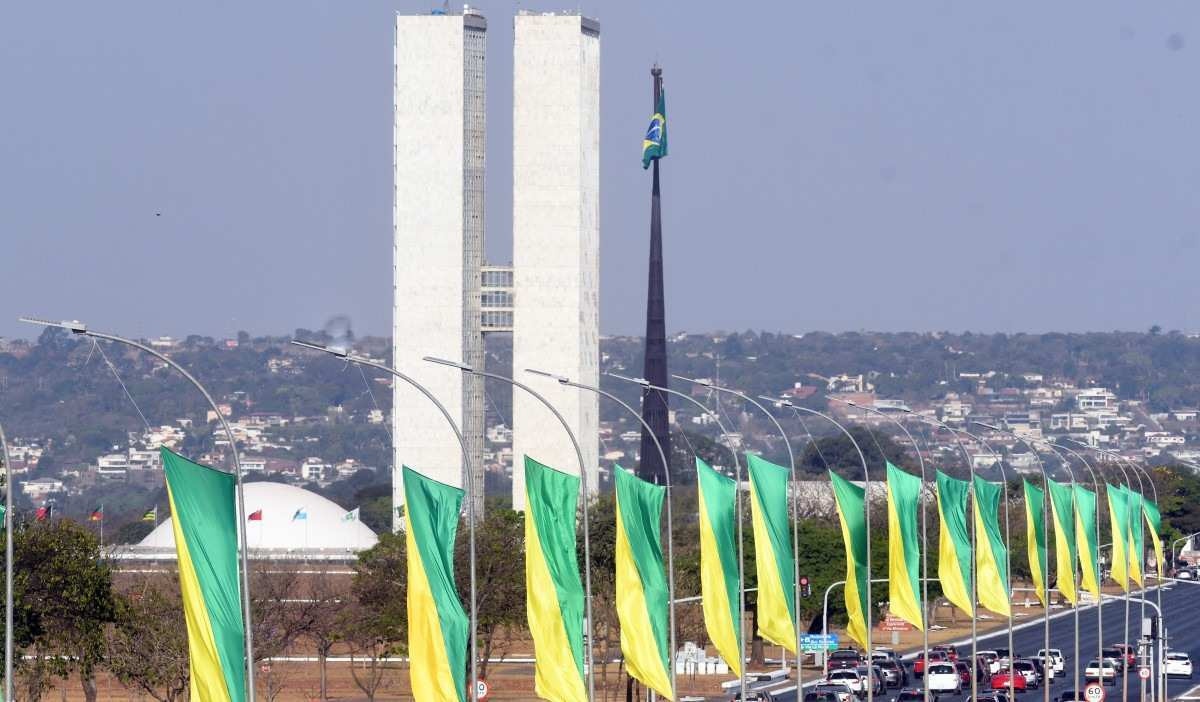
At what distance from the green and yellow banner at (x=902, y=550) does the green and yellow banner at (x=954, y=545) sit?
4.30ft

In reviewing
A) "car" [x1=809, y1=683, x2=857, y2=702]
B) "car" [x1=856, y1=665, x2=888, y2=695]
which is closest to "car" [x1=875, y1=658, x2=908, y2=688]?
"car" [x1=856, y1=665, x2=888, y2=695]

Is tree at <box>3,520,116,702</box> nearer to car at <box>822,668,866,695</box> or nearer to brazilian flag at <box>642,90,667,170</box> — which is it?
car at <box>822,668,866,695</box>

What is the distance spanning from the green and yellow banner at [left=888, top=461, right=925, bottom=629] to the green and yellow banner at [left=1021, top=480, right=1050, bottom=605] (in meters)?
10.2

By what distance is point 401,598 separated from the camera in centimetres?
6956

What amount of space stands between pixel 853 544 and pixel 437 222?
86.0m

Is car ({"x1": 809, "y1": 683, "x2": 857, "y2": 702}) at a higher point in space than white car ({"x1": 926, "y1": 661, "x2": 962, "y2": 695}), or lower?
higher

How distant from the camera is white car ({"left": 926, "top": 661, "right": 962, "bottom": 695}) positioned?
68812 millimetres

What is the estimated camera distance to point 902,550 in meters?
48.4

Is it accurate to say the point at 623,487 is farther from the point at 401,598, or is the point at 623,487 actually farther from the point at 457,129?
the point at 457,129

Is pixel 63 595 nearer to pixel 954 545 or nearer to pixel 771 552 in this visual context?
pixel 771 552

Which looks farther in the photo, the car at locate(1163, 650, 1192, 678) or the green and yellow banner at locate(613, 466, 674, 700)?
the car at locate(1163, 650, 1192, 678)

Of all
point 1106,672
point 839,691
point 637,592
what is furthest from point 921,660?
point 637,592

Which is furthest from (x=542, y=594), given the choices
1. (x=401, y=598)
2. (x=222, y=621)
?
(x=401, y=598)

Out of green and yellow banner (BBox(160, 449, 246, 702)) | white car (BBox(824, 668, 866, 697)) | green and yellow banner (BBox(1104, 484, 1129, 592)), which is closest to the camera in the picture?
green and yellow banner (BBox(160, 449, 246, 702))
